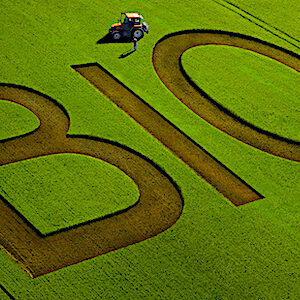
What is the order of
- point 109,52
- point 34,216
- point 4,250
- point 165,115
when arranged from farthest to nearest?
1. point 109,52
2. point 165,115
3. point 34,216
4. point 4,250

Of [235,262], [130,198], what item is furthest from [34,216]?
[235,262]

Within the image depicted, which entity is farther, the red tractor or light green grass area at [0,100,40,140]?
the red tractor

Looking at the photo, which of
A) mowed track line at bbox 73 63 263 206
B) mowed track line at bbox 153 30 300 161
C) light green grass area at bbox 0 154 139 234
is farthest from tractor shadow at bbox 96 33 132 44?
light green grass area at bbox 0 154 139 234

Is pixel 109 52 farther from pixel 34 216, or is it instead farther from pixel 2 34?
Result: pixel 34 216

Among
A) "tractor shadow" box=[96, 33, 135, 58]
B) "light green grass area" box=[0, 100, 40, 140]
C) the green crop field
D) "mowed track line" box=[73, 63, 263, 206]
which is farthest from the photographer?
"tractor shadow" box=[96, 33, 135, 58]

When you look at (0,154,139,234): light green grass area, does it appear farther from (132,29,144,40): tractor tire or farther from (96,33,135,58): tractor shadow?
(132,29,144,40): tractor tire

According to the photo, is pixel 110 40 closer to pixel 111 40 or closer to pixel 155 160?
pixel 111 40
